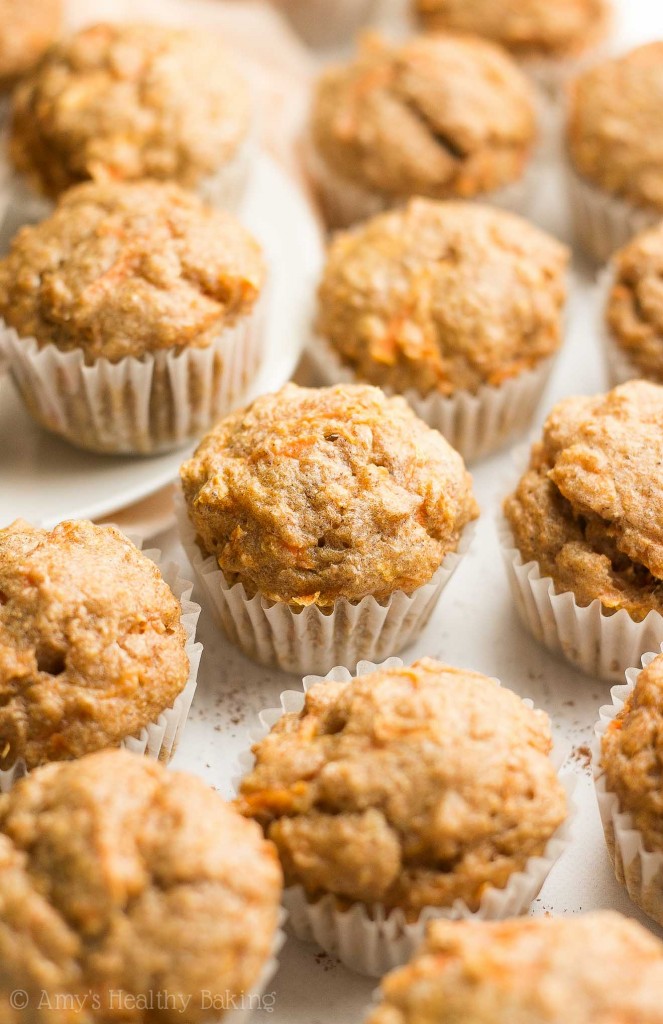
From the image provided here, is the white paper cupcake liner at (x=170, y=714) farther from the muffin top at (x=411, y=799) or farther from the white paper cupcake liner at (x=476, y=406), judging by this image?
the white paper cupcake liner at (x=476, y=406)

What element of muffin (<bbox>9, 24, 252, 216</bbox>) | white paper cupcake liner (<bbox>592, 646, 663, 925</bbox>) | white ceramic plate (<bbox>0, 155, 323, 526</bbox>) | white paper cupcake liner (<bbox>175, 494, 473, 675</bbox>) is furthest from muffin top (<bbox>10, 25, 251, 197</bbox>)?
white paper cupcake liner (<bbox>592, 646, 663, 925</bbox>)

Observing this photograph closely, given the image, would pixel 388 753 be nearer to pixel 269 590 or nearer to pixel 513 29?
pixel 269 590

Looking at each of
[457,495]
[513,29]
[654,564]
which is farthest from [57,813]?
[513,29]

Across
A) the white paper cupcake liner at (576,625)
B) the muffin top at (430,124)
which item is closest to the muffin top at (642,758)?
the white paper cupcake liner at (576,625)

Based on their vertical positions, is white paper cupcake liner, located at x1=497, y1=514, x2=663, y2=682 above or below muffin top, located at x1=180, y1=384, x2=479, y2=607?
below

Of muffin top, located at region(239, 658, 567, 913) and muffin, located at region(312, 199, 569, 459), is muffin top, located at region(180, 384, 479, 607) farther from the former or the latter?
muffin, located at region(312, 199, 569, 459)
